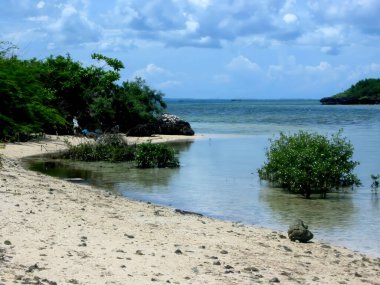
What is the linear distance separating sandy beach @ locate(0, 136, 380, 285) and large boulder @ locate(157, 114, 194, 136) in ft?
101

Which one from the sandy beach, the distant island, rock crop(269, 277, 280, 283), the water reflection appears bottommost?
the water reflection

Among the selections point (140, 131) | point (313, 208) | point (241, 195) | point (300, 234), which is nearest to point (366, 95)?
point (140, 131)

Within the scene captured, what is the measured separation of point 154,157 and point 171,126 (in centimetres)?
1951

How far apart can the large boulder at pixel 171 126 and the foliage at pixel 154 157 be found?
61.0ft

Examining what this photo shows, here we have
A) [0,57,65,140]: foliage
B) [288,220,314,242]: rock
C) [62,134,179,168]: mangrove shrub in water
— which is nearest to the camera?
[288,220,314,242]: rock

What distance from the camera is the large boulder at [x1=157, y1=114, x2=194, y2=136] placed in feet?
148

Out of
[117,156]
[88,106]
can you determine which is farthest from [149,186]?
[88,106]

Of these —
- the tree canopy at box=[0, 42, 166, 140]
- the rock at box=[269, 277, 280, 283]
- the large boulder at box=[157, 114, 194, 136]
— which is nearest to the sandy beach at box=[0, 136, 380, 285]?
the rock at box=[269, 277, 280, 283]

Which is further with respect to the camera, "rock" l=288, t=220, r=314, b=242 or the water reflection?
the water reflection

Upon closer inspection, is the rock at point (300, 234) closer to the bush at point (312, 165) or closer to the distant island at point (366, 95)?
the bush at point (312, 165)

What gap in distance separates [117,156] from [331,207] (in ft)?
43.0

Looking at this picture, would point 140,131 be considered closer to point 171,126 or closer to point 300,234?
point 171,126

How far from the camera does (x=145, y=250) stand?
9727 millimetres

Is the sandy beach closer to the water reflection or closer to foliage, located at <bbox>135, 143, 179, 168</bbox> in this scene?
the water reflection
